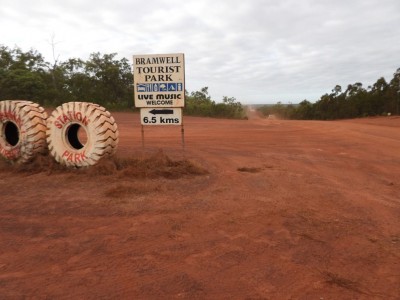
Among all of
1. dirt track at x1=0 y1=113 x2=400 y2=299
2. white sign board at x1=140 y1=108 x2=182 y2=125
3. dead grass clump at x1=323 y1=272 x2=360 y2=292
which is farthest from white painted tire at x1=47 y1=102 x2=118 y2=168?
dead grass clump at x1=323 y1=272 x2=360 y2=292

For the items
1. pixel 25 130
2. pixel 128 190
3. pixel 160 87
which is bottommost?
pixel 128 190

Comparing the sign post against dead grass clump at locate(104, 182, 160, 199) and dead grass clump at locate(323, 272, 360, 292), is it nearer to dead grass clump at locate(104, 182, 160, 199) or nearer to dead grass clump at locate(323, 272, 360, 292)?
dead grass clump at locate(104, 182, 160, 199)

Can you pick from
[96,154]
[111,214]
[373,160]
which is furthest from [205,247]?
[373,160]

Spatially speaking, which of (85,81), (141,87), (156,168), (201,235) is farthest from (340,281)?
(85,81)

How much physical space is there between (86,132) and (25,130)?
1.28 m

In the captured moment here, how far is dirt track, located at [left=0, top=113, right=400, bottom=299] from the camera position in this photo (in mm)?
2684

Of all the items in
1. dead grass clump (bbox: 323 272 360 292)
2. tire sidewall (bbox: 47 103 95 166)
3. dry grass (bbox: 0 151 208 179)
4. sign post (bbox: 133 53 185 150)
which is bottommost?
dead grass clump (bbox: 323 272 360 292)

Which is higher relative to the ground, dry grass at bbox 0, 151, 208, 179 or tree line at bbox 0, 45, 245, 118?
tree line at bbox 0, 45, 245, 118

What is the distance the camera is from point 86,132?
6.59 m

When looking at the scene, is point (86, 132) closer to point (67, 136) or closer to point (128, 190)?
point (67, 136)

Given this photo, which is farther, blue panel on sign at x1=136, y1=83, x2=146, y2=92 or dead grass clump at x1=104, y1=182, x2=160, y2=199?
blue panel on sign at x1=136, y1=83, x2=146, y2=92

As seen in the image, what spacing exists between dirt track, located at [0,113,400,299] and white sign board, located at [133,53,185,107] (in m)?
1.80

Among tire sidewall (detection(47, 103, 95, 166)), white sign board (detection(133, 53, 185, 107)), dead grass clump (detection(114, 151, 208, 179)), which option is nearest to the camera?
dead grass clump (detection(114, 151, 208, 179))

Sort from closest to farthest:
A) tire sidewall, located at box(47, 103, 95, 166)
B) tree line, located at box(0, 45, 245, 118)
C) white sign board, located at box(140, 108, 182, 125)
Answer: tire sidewall, located at box(47, 103, 95, 166) → white sign board, located at box(140, 108, 182, 125) → tree line, located at box(0, 45, 245, 118)
